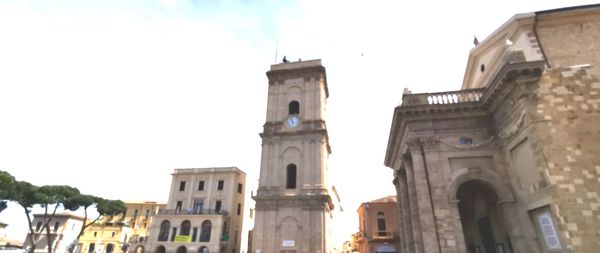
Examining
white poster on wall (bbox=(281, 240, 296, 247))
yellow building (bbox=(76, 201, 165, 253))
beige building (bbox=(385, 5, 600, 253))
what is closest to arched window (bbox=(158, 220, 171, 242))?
yellow building (bbox=(76, 201, 165, 253))

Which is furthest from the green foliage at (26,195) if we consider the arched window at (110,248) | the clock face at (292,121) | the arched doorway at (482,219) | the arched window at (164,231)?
the arched doorway at (482,219)

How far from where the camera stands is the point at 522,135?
12.3 metres

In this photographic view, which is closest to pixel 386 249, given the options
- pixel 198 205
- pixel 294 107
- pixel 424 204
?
pixel 294 107

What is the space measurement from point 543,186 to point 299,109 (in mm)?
24117

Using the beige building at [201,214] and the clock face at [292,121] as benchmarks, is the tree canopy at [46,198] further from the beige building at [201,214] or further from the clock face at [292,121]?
the clock face at [292,121]

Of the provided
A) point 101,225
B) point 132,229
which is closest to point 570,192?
point 132,229

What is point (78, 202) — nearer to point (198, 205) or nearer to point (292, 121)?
point (198, 205)

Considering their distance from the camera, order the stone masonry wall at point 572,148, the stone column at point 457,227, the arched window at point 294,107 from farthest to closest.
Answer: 1. the arched window at point 294,107
2. the stone column at point 457,227
3. the stone masonry wall at point 572,148

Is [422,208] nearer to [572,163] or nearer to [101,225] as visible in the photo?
[572,163]

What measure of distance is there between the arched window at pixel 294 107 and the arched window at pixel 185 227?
806 inches

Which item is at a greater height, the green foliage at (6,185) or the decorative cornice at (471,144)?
the green foliage at (6,185)

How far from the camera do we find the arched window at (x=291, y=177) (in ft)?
98.1

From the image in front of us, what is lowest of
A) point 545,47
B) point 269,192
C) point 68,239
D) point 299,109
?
point 68,239

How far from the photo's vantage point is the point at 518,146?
12773 mm
